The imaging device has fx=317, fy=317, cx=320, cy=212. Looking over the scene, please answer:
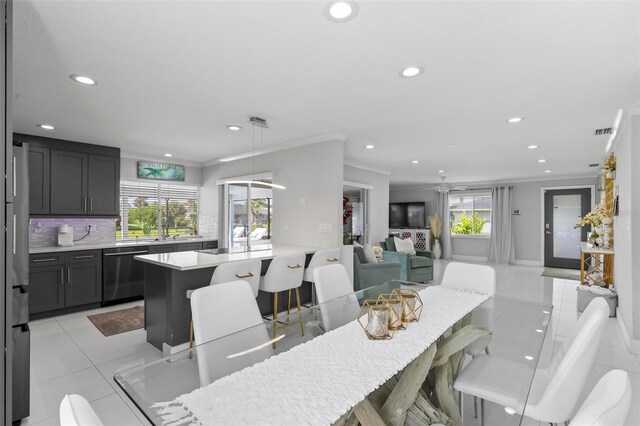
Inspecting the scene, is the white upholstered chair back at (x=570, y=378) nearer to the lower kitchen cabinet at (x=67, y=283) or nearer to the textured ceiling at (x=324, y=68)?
the textured ceiling at (x=324, y=68)

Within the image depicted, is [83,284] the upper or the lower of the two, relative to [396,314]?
lower

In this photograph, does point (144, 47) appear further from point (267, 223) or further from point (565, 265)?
point (565, 265)

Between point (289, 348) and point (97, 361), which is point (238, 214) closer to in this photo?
point (97, 361)

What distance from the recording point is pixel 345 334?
5.39ft

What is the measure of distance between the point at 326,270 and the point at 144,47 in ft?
6.63

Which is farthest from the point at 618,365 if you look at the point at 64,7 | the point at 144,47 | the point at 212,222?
the point at 212,222

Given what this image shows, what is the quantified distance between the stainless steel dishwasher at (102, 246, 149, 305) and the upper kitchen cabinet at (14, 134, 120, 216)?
2.22ft

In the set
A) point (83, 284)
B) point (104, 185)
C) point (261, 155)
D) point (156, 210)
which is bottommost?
point (83, 284)

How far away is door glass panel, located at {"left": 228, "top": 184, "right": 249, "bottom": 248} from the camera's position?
18.7 ft

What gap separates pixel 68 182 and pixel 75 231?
2.61 ft

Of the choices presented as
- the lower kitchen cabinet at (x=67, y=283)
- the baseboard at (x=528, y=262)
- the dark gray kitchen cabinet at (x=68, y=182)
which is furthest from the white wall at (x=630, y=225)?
the dark gray kitchen cabinet at (x=68, y=182)

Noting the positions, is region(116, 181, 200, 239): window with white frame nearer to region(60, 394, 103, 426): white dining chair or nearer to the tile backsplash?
the tile backsplash

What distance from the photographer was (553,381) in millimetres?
1396

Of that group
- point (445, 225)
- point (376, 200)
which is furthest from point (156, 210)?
point (445, 225)
